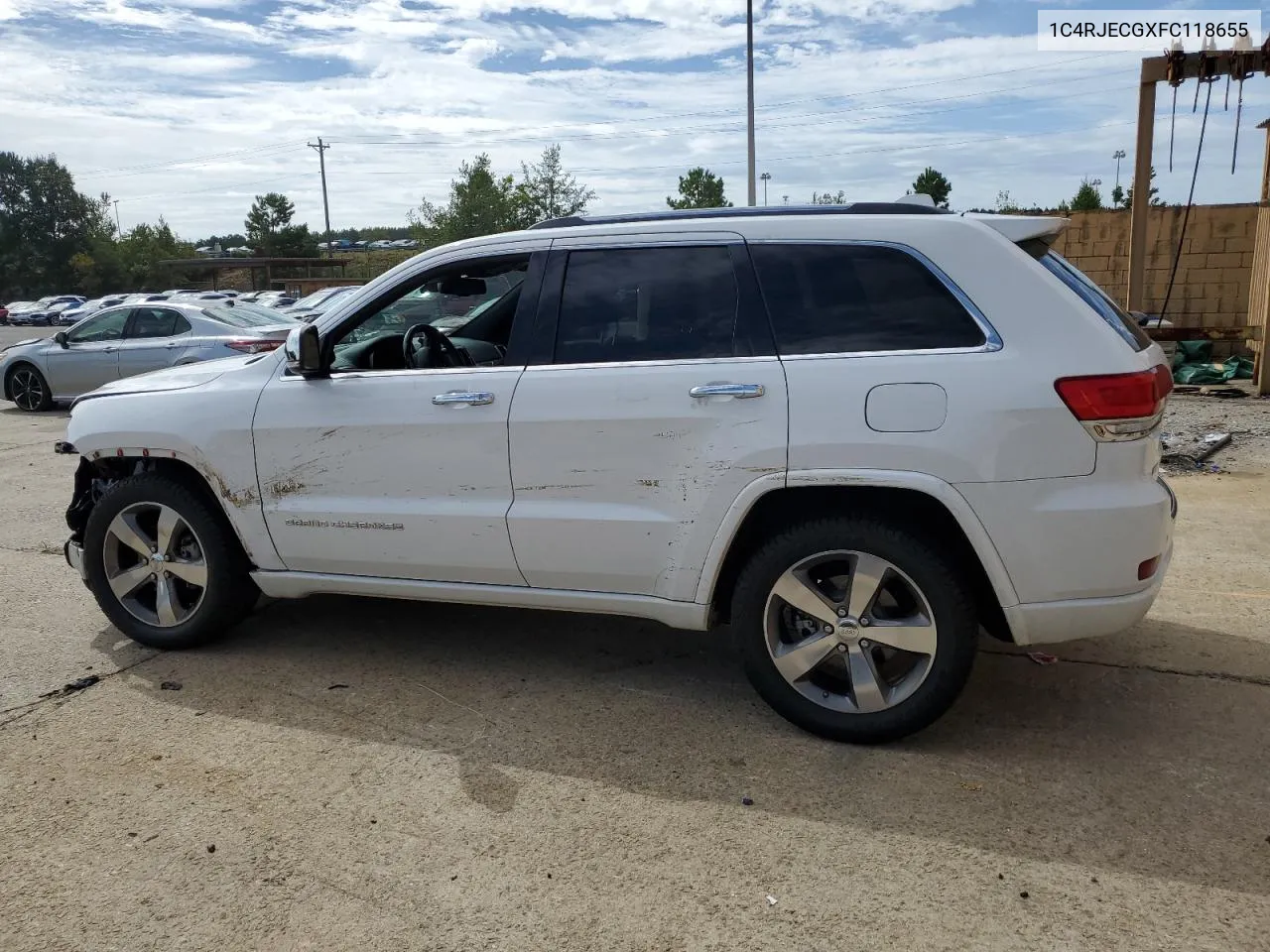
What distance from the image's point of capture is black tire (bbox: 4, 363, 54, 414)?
13.9 metres

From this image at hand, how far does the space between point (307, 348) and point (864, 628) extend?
246 centimetres

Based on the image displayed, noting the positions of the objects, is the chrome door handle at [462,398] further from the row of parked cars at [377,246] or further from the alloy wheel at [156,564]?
the row of parked cars at [377,246]

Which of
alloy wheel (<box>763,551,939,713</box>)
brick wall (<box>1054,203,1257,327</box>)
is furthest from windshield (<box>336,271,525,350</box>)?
brick wall (<box>1054,203,1257,327</box>)

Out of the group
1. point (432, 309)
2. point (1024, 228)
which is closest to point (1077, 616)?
point (1024, 228)

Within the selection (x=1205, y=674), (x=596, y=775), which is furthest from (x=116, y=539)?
(x=1205, y=674)

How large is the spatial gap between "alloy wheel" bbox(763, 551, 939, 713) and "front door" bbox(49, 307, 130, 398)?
12180 mm

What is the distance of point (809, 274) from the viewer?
11.9 feet

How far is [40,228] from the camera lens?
279ft

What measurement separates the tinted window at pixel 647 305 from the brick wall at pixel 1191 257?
39.7 ft

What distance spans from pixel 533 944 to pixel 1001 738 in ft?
6.24

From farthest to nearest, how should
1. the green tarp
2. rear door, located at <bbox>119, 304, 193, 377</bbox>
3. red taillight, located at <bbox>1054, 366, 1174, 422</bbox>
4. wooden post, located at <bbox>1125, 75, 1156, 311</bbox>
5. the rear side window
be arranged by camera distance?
rear door, located at <bbox>119, 304, 193, 377</bbox>, the green tarp, wooden post, located at <bbox>1125, 75, 1156, 311</bbox>, the rear side window, red taillight, located at <bbox>1054, 366, 1174, 422</bbox>

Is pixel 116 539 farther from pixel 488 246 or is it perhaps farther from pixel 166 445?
pixel 488 246

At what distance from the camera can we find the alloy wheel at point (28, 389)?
13.9m

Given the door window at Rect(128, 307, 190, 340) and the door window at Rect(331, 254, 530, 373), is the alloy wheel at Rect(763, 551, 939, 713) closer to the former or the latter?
the door window at Rect(331, 254, 530, 373)
